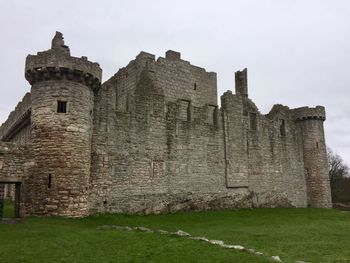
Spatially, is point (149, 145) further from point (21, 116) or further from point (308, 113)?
point (308, 113)

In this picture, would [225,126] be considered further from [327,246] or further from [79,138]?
[327,246]

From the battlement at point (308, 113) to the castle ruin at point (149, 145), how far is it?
78mm

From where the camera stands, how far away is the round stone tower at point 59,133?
637 inches

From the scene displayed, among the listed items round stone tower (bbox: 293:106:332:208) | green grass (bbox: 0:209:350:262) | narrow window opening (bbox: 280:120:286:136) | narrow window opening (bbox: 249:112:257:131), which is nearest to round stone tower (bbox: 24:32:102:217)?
green grass (bbox: 0:209:350:262)

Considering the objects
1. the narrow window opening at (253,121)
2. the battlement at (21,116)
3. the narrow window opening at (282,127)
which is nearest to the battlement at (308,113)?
the narrow window opening at (282,127)

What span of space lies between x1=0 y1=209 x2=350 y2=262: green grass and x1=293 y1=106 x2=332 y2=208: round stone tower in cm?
1368

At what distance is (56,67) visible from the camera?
55.0ft

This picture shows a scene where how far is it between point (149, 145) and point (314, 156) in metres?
16.2

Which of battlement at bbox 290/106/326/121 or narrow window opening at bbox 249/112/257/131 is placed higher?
battlement at bbox 290/106/326/121

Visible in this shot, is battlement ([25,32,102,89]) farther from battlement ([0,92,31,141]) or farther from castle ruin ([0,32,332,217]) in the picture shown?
battlement ([0,92,31,141])

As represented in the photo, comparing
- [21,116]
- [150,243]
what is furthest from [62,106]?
[150,243]

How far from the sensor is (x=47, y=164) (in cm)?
1638

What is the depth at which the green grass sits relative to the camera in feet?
31.4

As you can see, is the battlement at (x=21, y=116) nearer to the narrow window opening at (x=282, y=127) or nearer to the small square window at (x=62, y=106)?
the small square window at (x=62, y=106)
